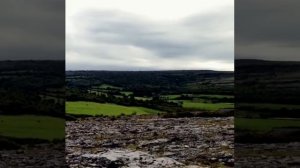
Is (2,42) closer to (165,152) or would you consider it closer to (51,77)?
(51,77)

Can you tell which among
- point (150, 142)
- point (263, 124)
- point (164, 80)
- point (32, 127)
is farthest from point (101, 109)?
point (263, 124)

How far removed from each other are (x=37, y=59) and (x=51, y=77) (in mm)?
771

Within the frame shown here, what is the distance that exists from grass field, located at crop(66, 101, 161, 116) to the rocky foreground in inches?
30.7

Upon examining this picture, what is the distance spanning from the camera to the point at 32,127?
43.1ft

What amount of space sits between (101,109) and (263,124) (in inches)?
639

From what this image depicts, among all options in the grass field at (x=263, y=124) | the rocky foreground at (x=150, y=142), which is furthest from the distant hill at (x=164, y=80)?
the grass field at (x=263, y=124)

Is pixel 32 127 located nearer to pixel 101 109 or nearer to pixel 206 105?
pixel 101 109

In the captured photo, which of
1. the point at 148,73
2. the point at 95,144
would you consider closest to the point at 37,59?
the point at 95,144

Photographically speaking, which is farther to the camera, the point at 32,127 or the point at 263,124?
the point at 263,124

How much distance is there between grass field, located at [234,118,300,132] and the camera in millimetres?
13305

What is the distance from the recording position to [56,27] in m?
13.7

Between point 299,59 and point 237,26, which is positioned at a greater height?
point 237,26

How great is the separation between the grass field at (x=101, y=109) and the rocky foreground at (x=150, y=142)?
2.56 feet

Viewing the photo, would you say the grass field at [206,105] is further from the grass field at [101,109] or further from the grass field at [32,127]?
the grass field at [32,127]
